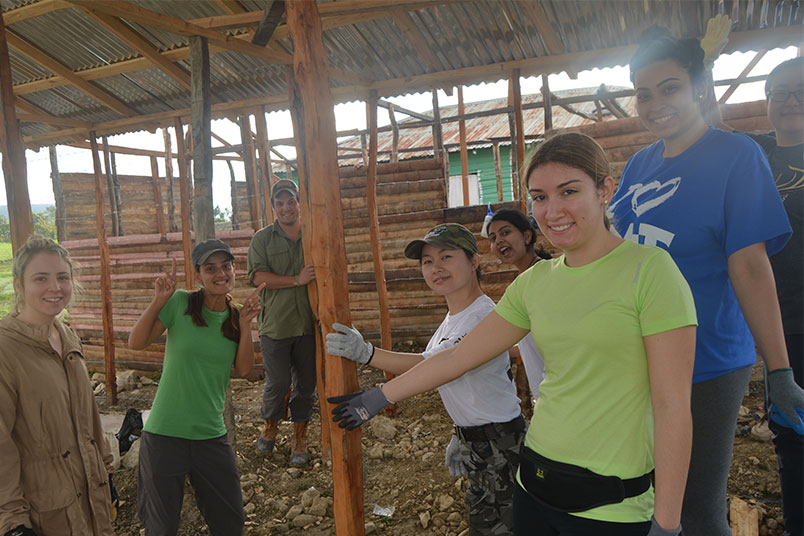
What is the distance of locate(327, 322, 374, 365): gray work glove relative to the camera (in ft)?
6.56

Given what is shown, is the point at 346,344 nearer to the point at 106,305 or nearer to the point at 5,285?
the point at 106,305

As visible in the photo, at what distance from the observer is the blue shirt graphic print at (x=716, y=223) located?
1565mm

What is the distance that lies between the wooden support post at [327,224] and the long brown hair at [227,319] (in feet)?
3.49

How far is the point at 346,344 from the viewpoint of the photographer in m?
2.00

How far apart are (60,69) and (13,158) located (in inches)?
121

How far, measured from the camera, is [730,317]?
167cm

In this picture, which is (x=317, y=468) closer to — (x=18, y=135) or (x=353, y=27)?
(x=18, y=135)

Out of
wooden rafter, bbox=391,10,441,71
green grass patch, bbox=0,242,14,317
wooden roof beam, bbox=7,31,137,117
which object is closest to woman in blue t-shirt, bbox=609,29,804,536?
wooden rafter, bbox=391,10,441,71

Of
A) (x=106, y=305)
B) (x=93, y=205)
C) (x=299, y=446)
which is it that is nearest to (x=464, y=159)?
(x=299, y=446)

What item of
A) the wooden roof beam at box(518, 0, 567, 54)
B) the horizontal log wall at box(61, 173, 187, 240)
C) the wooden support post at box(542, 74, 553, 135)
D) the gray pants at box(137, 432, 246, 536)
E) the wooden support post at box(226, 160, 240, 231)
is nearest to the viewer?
the gray pants at box(137, 432, 246, 536)

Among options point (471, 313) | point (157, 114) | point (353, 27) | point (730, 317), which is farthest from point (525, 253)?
point (157, 114)

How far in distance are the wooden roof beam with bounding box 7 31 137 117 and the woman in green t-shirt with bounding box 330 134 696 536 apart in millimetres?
6432

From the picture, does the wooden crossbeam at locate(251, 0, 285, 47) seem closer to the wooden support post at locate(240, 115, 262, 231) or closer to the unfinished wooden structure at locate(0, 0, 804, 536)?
the unfinished wooden structure at locate(0, 0, 804, 536)

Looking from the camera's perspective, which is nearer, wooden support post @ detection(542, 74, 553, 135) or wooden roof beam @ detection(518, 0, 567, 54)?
wooden roof beam @ detection(518, 0, 567, 54)
